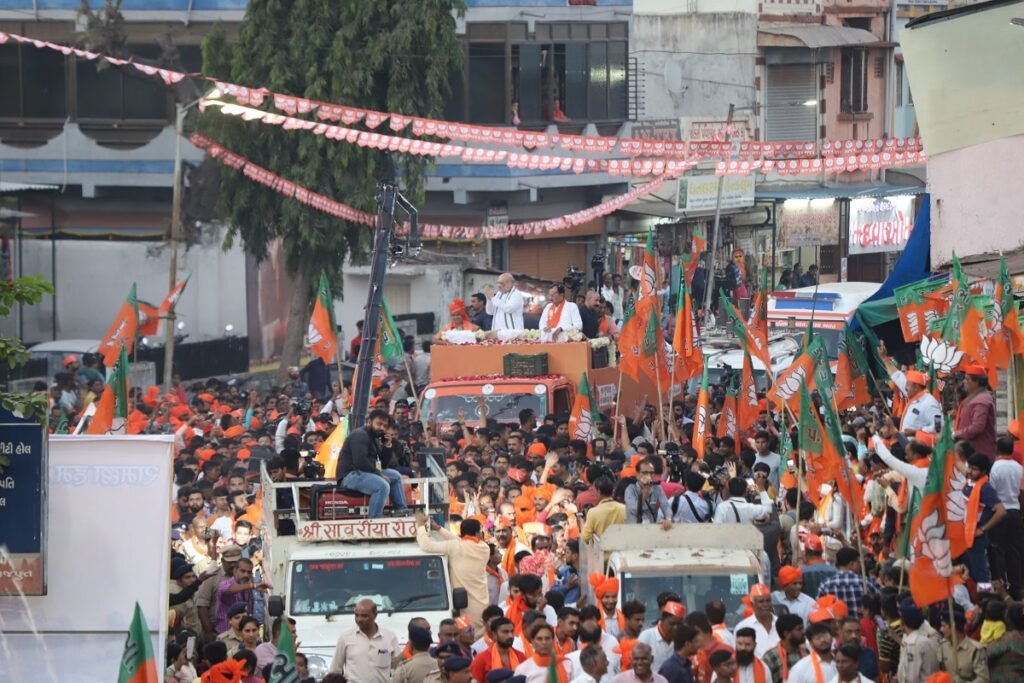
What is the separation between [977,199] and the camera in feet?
59.2

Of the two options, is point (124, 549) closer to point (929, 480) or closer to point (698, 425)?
point (929, 480)

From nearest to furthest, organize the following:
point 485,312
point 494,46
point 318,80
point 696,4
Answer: point 485,312 → point 318,80 → point 494,46 → point 696,4

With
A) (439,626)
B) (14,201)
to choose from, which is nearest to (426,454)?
(439,626)

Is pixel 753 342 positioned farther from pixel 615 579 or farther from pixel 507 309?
pixel 615 579

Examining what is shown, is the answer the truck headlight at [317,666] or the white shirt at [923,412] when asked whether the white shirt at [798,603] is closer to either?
the truck headlight at [317,666]

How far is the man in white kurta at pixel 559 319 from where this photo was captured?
2430 centimetres

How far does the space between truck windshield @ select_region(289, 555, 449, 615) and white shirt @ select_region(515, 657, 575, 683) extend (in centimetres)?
218

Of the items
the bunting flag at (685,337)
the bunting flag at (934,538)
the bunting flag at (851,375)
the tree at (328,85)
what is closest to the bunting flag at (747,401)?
the bunting flag at (851,375)

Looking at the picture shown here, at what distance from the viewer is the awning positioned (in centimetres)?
5056

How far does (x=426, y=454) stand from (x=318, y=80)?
18.1 m

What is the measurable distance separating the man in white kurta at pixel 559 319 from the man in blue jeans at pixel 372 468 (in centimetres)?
803

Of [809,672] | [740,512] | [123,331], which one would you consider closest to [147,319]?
[123,331]

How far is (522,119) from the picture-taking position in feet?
144

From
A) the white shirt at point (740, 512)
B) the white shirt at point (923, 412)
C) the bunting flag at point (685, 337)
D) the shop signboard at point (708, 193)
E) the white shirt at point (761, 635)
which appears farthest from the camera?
the shop signboard at point (708, 193)
